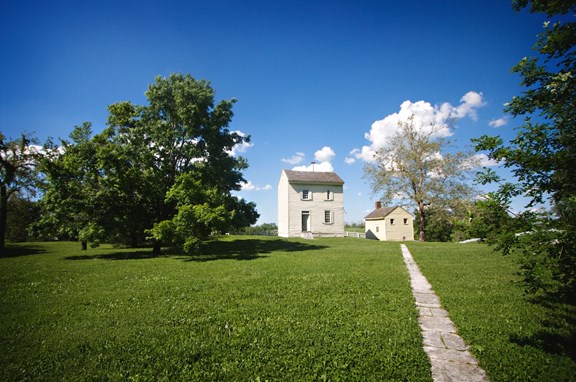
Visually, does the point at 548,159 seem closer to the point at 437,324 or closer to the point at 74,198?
the point at 437,324

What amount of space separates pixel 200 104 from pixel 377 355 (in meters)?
21.2

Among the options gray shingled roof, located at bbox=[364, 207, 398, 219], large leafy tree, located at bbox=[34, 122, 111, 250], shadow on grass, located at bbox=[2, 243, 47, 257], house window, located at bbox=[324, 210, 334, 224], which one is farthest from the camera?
gray shingled roof, located at bbox=[364, 207, 398, 219]

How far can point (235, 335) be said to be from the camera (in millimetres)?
5133

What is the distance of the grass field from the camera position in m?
4.00

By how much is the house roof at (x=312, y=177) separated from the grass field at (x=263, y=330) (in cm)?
2437

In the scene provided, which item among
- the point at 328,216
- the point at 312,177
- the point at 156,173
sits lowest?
the point at 328,216

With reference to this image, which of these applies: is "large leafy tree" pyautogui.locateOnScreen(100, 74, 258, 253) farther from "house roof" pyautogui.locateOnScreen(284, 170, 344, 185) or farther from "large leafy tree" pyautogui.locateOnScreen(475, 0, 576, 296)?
"large leafy tree" pyautogui.locateOnScreen(475, 0, 576, 296)

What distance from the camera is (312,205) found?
111 feet

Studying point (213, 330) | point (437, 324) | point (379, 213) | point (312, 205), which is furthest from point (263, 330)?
point (379, 213)

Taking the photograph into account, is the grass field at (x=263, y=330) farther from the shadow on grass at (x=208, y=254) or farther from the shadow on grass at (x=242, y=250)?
the shadow on grass at (x=208, y=254)

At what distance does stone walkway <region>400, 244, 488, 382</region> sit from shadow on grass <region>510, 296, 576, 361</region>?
1.17 metres

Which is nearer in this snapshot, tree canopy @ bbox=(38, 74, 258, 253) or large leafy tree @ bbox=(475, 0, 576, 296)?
large leafy tree @ bbox=(475, 0, 576, 296)

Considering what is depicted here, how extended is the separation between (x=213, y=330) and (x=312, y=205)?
28.9 metres

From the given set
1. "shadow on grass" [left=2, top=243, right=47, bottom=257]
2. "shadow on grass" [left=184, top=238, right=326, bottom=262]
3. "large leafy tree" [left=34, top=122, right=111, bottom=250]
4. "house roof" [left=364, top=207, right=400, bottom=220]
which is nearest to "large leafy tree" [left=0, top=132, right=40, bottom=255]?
"shadow on grass" [left=2, top=243, right=47, bottom=257]
